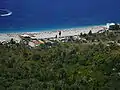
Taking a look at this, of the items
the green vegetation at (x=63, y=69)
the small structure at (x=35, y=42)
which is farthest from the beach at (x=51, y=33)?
the green vegetation at (x=63, y=69)

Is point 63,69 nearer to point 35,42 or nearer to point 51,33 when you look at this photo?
point 35,42

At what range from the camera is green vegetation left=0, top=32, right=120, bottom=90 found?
12.6 meters

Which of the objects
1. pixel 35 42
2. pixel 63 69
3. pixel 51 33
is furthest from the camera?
pixel 51 33

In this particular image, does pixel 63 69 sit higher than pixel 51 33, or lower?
lower

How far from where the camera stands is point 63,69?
14.6 metres

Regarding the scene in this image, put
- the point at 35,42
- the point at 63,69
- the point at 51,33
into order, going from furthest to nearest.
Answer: the point at 51,33 → the point at 35,42 → the point at 63,69

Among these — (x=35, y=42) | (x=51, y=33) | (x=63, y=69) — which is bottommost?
(x=63, y=69)

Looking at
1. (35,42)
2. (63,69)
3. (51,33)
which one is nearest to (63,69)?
(63,69)

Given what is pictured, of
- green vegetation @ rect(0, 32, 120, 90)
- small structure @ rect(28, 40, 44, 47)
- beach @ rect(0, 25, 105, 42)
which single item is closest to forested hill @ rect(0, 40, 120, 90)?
green vegetation @ rect(0, 32, 120, 90)

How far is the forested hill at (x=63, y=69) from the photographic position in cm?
1264

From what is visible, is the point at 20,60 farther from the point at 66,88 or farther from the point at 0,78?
the point at 66,88

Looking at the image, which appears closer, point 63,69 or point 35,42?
point 63,69

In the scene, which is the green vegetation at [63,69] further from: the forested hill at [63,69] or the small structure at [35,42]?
the small structure at [35,42]

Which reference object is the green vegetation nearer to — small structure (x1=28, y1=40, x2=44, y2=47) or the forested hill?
the forested hill
